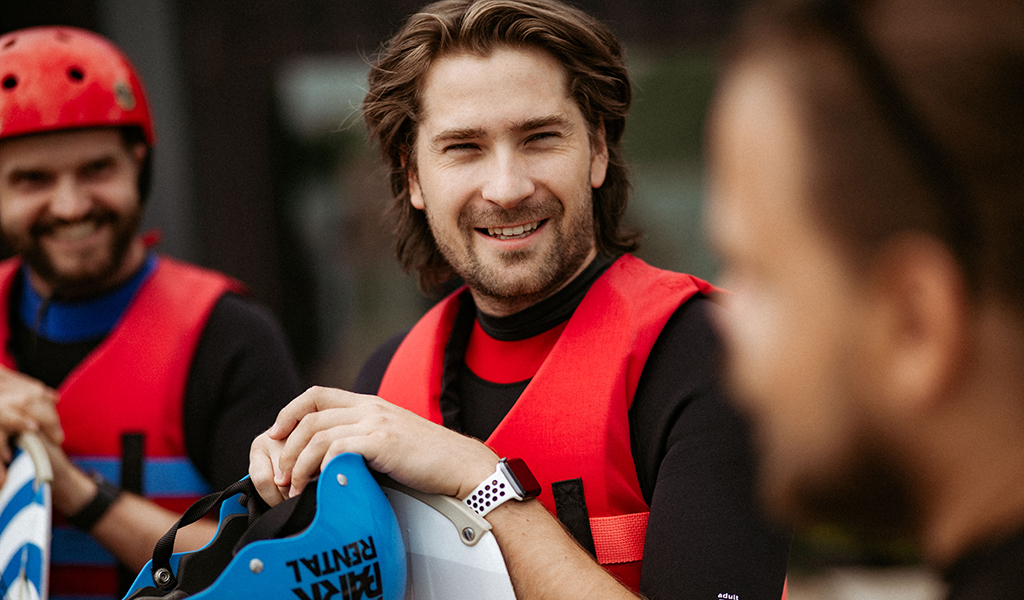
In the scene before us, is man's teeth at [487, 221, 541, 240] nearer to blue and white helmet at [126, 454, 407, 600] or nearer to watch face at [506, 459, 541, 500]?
watch face at [506, 459, 541, 500]

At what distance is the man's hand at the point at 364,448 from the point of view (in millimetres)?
1603

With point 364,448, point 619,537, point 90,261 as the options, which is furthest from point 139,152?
point 619,537

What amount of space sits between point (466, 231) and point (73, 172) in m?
1.38

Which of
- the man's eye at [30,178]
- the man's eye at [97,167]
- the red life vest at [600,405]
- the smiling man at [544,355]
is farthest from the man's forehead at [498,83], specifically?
the man's eye at [30,178]

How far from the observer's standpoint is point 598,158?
2396mm

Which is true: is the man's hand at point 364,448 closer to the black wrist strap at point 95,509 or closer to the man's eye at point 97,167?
the black wrist strap at point 95,509

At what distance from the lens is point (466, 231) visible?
7.16 feet

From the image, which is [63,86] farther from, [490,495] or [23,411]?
[490,495]

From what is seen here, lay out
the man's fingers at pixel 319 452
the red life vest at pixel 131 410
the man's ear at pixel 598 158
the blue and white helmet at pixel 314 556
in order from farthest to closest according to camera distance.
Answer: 1. the red life vest at pixel 131 410
2. the man's ear at pixel 598 158
3. the man's fingers at pixel 319 452
4. the blue and white helmet at pixel 314 556

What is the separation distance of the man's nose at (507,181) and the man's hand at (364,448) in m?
0.59

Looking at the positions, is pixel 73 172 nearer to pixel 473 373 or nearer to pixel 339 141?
pixel 473 373

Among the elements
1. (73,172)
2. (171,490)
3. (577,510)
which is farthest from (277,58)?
(577,510)

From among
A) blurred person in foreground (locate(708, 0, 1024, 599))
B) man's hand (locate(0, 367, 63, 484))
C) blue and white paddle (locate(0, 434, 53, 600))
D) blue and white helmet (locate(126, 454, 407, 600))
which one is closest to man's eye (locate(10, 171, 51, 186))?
man's hand (locate(0, 367, 63, 484))

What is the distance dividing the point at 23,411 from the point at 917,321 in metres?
2.45
